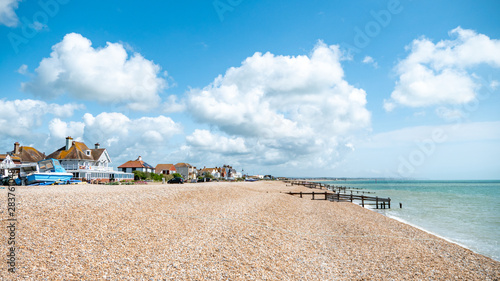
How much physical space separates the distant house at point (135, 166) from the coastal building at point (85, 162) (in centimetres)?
1775

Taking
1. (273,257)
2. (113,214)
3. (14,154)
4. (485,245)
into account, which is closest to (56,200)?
(113,214)

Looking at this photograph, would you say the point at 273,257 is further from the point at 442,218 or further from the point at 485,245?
the point at 442,218

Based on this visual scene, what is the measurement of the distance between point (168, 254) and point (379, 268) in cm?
863

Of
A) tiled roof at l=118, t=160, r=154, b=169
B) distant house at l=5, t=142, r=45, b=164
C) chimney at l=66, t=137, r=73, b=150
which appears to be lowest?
tiled roof at l=118, t=160, r=154, b=169

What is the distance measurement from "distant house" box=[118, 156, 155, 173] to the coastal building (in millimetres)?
17755

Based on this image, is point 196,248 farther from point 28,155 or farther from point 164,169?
point 164,169

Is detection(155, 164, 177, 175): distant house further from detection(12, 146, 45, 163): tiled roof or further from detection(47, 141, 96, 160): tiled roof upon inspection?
detection(47, 141, 96, 160): tiled roof

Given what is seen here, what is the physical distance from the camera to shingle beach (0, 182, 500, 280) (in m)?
8.25

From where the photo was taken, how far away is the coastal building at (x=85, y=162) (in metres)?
50.6

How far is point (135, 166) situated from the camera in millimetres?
81875

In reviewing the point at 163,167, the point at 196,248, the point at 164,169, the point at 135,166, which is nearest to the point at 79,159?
the point at 135,166

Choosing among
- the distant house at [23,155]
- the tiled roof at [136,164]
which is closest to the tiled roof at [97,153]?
the distant house at [23,155]

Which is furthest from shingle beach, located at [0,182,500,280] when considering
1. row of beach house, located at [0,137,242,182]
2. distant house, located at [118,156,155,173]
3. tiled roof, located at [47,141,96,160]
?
distant house, located at [118,156,155,173]

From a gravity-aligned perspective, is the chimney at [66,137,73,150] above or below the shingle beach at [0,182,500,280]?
above
